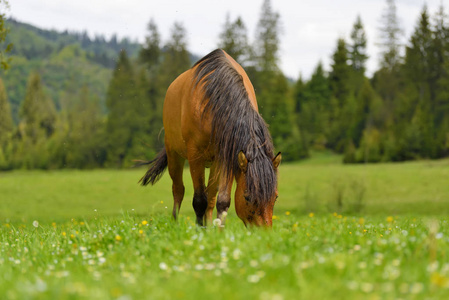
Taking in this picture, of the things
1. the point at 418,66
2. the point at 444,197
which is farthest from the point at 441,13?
the point at 444,197

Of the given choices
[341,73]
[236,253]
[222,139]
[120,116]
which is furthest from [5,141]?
[236,253]

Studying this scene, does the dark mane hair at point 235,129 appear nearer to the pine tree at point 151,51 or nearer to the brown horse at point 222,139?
the brown horse at point 222,139

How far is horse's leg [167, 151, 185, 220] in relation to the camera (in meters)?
9.87

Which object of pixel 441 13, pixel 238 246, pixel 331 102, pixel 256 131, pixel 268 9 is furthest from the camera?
pixel 331 102

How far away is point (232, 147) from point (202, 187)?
5.78ft

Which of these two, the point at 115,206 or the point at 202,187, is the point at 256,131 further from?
the point at 115,206

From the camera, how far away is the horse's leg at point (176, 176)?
9.87 metres

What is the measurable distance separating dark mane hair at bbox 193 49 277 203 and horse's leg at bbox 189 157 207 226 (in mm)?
668

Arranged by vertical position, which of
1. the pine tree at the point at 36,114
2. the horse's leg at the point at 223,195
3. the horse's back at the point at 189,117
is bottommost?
the horse's leg at the point at 223,195

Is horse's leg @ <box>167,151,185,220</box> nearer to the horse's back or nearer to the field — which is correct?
the horse's back

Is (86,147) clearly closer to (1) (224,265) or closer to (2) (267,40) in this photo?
(2) (267,40)

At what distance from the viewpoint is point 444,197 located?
2858 centimetres

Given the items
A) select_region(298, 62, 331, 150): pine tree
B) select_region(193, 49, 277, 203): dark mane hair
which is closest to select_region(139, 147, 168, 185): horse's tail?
select_region(193, 49, 277, 203): dark mane hair

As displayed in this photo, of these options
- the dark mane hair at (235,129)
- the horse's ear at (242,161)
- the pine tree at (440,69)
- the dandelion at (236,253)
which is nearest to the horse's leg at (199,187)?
the dark mane hair at (235,129)
